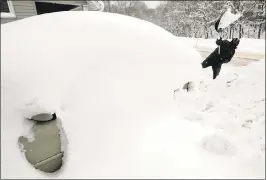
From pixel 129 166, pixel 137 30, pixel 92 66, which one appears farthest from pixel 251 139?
pixel 92 66

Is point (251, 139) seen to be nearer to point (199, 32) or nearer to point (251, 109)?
point (251, 109)

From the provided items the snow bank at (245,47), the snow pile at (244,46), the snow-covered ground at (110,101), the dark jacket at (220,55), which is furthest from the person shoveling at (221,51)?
the snow pile at (244,46)

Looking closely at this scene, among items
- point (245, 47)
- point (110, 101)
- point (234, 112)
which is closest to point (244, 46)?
point (245, 47)

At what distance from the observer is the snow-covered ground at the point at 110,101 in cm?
152

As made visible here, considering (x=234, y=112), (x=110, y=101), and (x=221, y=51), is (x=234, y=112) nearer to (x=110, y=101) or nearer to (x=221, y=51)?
(x=221, y=51)

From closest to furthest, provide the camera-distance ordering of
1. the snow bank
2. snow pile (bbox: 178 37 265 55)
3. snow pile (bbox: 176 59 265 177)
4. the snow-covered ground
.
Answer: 1. the snow-covered ground
2. snow pile (bbox: 176 59 265 177)
3. the snow bank
4. snow pile (bbox: 178 37 265 55)

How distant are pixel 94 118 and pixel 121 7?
19645 mm

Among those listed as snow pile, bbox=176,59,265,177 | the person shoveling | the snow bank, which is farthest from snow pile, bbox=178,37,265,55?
snow pile, bbox=176,59,265,177

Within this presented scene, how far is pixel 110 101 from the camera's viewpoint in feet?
5.62

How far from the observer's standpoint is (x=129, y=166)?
1.68 metres

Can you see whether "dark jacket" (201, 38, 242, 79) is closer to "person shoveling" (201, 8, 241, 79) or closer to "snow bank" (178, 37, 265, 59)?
"person shoveling" (201, 8, 241, 79)

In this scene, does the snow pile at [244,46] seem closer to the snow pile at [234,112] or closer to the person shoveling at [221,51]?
the person shoveling at [221,51]

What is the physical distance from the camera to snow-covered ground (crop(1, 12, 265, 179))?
1.52 meters

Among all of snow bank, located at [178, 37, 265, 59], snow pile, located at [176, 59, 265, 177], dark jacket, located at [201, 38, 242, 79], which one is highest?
dark jacket, located at [201, 38, 242, 79]
